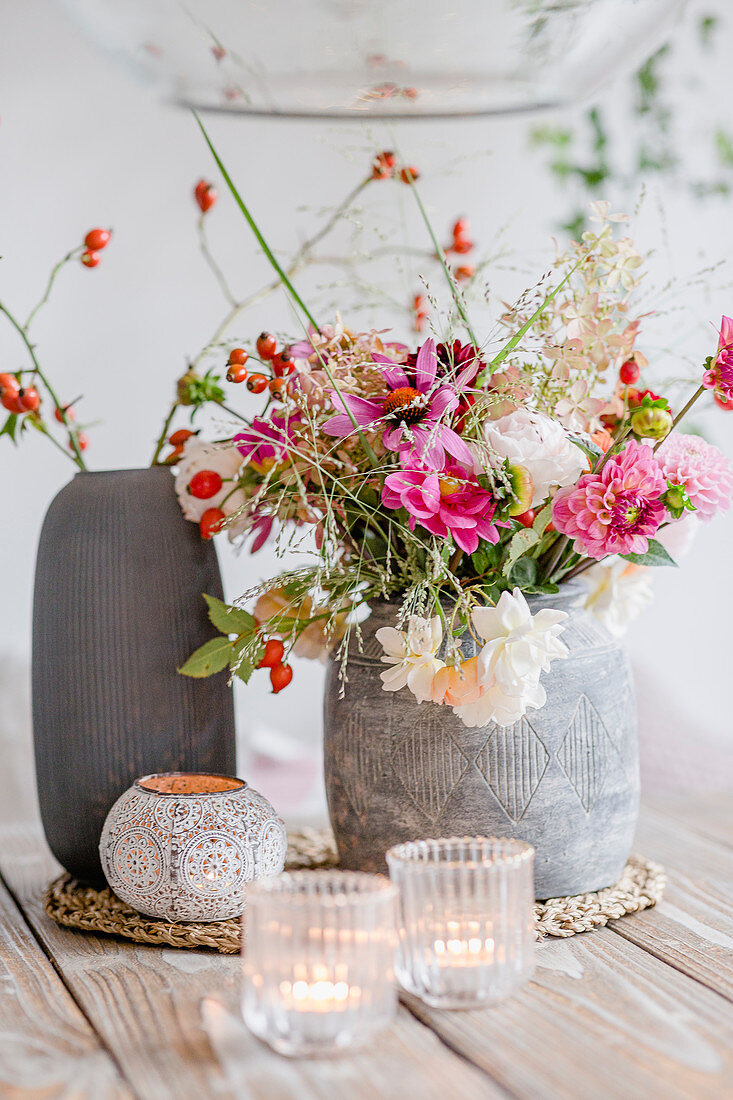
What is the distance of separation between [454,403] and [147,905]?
39 cm

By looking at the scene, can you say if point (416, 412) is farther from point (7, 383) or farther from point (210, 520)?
point (7, 383)

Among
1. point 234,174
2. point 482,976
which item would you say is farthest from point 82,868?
point 234,174

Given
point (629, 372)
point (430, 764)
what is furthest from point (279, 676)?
point (629, 372)

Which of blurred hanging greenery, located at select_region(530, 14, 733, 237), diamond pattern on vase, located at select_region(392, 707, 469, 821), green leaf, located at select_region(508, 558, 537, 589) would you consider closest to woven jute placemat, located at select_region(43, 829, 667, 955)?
diamond pattern on vase, located at select_region(392, 707, 469, 821)

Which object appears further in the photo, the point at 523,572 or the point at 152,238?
the point at 152,238

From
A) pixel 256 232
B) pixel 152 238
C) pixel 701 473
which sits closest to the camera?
pixel 256 232

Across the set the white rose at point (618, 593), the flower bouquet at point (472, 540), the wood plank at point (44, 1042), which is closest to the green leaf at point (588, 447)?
the flower bouquet at point (472, 540)

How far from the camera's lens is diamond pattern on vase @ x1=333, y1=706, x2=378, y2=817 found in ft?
2.49

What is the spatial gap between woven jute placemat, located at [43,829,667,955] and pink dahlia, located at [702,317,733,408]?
14.3 inches

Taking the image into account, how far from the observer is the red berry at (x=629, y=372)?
79cm

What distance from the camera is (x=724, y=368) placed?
2.31 ft

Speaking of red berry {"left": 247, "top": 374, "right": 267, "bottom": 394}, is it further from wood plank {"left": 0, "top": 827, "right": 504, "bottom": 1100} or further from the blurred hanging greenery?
the blurred hanging greenery

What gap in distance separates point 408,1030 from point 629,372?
0.47 meters

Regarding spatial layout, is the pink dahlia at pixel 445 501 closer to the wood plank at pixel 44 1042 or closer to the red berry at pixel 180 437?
the red berry at pixel 180 437
